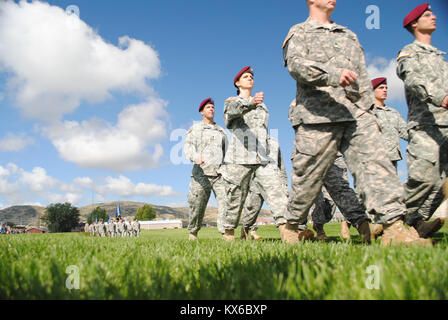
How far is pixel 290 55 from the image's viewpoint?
3.78m

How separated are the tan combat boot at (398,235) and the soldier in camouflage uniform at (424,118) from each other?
199 cm

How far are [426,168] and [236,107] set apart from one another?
2999 millimetres

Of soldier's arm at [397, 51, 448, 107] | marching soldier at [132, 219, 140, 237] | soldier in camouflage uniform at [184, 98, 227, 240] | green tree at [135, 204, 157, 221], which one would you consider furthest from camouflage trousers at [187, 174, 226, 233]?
green tree at [135, 204, 157, 221]

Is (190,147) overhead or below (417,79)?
below

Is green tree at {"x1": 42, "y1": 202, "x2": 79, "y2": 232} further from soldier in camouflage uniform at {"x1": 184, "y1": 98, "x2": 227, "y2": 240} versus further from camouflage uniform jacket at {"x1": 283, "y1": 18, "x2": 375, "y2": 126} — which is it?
camouflage uniform jacket at {"x1": 283, "y1": 18, "x2": 375, "y2": 126}

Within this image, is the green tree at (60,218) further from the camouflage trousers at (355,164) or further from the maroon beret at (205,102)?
the camouflage trousers at (355,164)

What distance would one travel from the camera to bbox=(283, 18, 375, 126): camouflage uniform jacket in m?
3.59

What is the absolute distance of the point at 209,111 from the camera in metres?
7.79

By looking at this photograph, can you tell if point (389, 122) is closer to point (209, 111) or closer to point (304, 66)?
point (209, 111)

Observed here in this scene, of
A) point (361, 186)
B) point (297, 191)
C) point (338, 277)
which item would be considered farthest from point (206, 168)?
point (338, 277)

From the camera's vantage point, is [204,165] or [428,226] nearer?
[428,226]

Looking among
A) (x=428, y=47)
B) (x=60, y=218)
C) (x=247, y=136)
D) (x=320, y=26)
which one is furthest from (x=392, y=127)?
(x=60, y=218)
